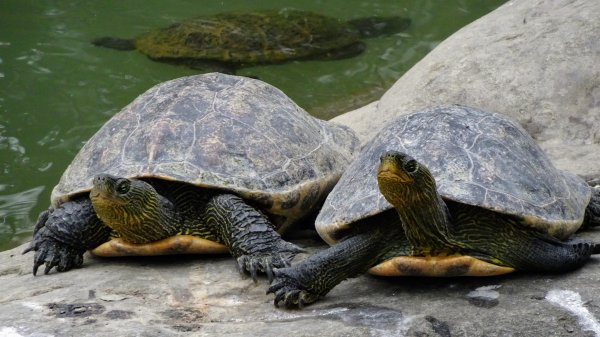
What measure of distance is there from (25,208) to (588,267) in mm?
4945

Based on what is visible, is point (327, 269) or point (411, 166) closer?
point (411, 166)

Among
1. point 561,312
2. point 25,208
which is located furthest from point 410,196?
point 25,208

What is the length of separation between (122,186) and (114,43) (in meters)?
7.32

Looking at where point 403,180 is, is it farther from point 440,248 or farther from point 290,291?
point 290,291

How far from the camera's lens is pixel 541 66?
670 centimetres

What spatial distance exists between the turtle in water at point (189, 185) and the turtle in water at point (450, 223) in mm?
511

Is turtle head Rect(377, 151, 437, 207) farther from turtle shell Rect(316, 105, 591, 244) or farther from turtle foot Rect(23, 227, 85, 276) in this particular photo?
turtle foot Rect(23, 227, 85, 276)

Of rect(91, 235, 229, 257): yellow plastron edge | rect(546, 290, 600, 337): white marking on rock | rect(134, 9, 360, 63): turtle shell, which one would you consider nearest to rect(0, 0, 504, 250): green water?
rect(134, 9, 360, 63): turtle shell

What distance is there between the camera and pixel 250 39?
10781 mm

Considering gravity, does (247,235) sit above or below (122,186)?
below

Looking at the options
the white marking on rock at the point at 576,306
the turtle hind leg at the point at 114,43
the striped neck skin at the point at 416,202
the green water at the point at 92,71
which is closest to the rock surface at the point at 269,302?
the white marking on rock at the point at 576,306

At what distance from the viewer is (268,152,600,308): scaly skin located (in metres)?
3.69

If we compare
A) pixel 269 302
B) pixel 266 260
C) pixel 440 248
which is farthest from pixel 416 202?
pixel 266 260

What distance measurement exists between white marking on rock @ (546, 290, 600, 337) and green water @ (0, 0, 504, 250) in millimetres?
4649
